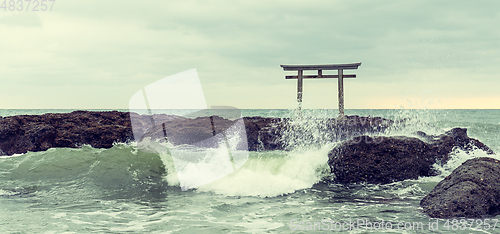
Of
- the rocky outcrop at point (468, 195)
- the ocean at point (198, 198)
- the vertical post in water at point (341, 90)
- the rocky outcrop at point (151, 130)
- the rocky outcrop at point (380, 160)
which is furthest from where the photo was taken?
the vertical post in water at point (341, 90)

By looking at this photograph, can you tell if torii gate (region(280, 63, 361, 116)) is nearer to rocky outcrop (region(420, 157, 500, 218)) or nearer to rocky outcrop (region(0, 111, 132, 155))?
rocky outcrop (region(0, 111, 132, 155))

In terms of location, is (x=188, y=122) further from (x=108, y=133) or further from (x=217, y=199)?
(x=217, y=199)

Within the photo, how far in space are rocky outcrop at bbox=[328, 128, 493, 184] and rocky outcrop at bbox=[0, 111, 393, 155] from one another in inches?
107

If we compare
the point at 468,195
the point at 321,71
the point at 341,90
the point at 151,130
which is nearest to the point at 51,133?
the point at 151,130

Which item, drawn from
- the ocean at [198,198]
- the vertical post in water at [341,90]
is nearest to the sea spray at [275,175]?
the ocean at [198,198]

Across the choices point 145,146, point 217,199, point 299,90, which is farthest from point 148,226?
point 299,90

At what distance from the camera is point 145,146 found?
1018cm

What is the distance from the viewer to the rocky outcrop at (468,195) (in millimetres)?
4703

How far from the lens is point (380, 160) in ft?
23.6

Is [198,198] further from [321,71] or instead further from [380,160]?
[321,71]

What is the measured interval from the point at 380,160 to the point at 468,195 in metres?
2.38

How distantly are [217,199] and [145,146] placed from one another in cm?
487

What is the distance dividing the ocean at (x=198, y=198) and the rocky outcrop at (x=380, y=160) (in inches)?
8.7

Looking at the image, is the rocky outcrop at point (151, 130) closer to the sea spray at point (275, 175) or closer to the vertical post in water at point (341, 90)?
the vertical post in water at point (341, 90)
